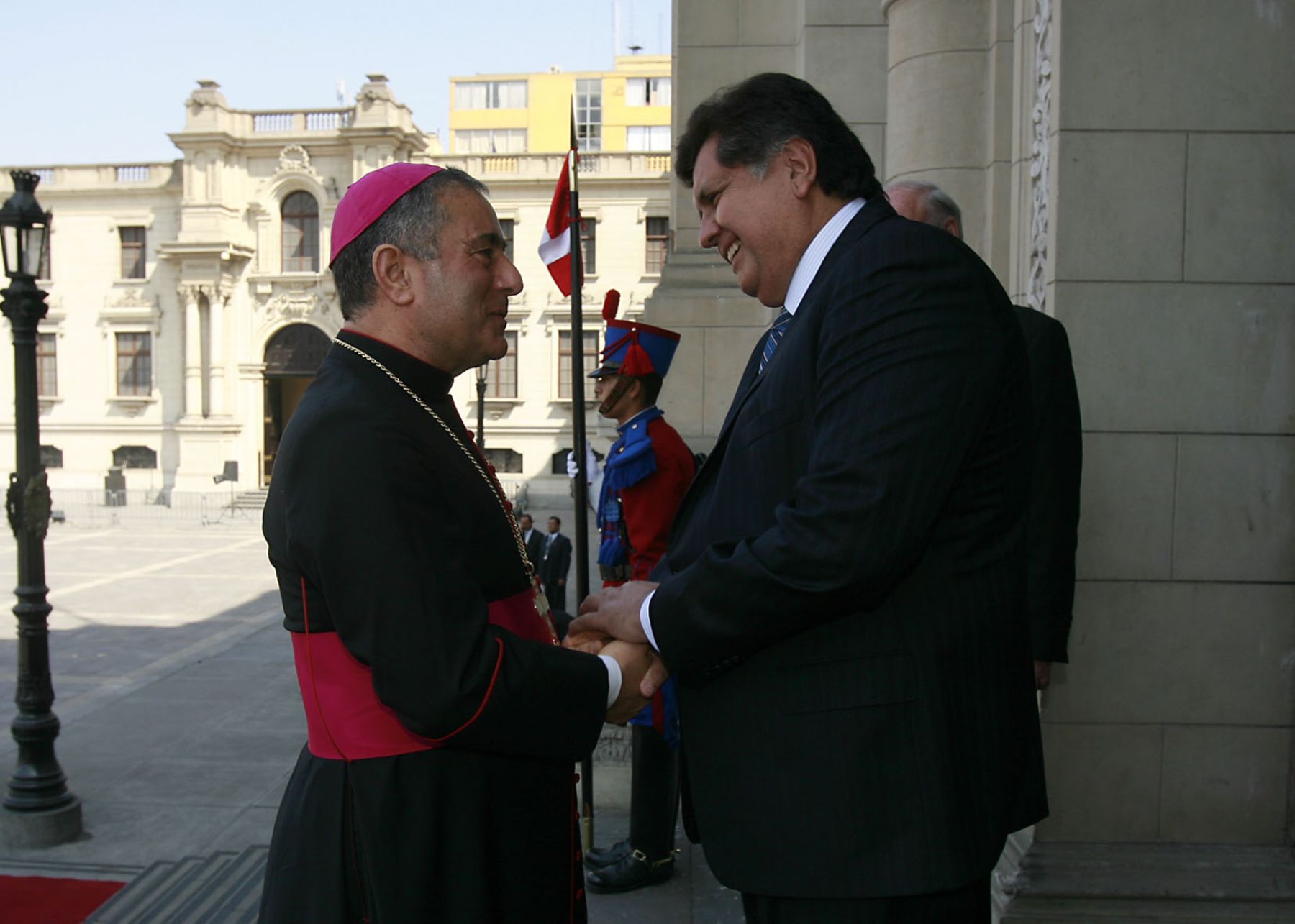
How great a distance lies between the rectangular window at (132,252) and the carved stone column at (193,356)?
264cm

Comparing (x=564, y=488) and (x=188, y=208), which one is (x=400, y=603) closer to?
(x=564, y=488)

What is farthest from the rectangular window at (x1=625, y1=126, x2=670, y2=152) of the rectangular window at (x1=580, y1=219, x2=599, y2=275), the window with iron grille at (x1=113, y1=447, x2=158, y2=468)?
the window with iron grille at (x1=113, y1=447, x2=158, y2=468)

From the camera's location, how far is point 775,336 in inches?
80.3

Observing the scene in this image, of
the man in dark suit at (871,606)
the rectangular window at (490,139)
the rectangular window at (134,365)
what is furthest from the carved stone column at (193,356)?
the man in dark suit at (871,606)

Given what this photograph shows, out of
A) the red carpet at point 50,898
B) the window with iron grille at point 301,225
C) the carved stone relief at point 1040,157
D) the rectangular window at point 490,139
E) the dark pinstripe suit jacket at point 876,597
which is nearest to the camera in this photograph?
the dark pinstripe suit jacket at point 876,597

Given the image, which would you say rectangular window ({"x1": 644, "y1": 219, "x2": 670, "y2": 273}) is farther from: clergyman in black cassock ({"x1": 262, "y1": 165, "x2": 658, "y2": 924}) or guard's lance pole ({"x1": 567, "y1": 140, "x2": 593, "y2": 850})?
clergyman in black cassock ({"x1": 262, "y1": 165, "x2": 658, "y2": 924})

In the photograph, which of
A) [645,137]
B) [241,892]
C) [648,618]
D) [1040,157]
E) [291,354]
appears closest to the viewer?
[648,618]

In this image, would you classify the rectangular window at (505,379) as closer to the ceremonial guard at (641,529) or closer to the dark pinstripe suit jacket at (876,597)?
the ceremonial guard at (641,529)

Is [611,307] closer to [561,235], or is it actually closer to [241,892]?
[561,235]

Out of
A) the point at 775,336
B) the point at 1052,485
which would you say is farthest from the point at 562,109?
the point at 775,336

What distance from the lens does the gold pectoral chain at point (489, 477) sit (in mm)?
2057

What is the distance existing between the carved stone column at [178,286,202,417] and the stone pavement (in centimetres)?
2078

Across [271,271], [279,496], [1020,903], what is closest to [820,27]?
[1020,903]

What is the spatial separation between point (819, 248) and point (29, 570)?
18.3ft
